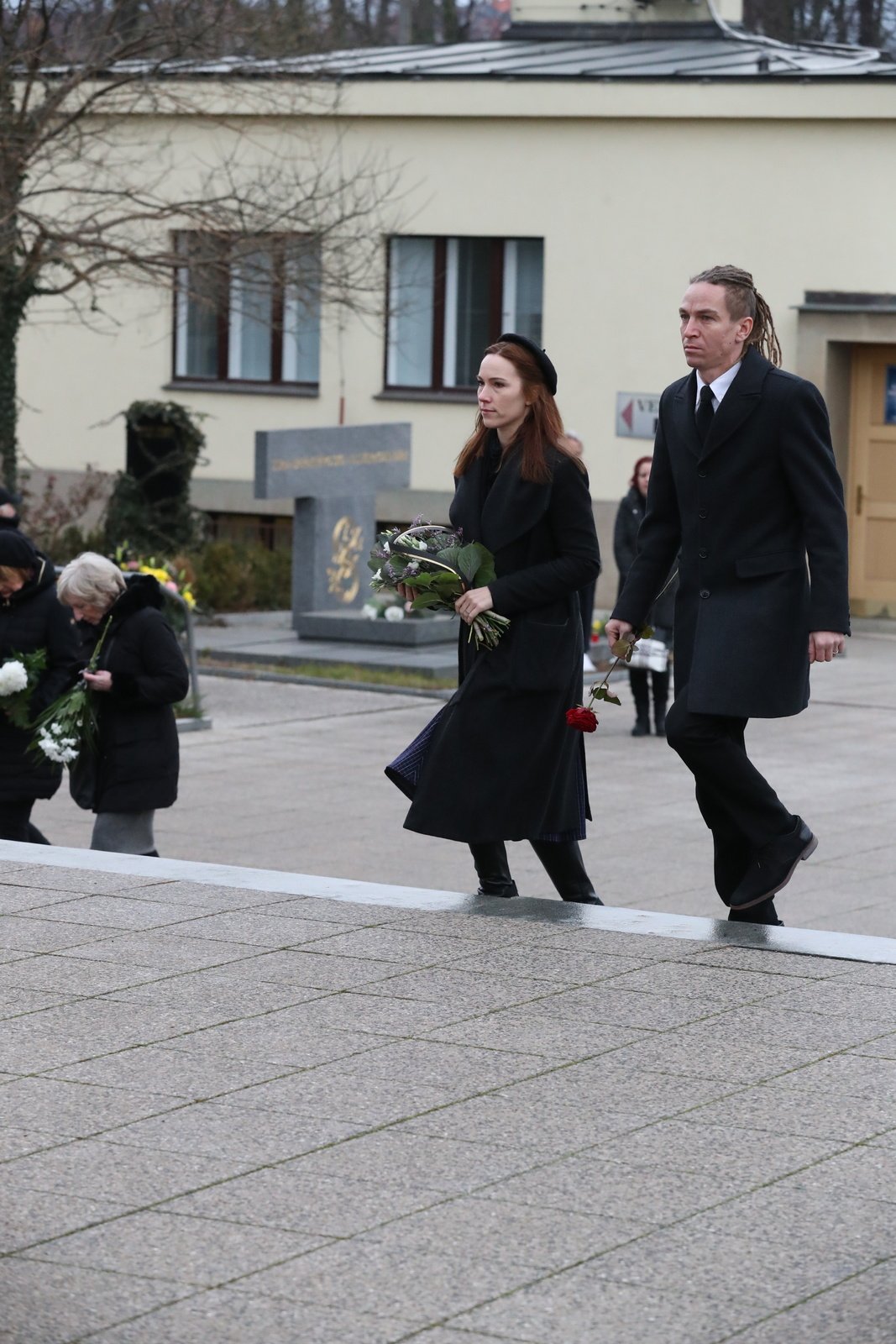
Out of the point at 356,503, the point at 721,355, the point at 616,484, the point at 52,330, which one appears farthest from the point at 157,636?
the point at 52,330

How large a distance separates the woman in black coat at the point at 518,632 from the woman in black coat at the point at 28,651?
2.27 metres

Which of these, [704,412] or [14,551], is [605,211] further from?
[704,412]

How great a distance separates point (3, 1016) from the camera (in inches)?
220

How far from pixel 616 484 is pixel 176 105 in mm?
5871

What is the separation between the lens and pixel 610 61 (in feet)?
77.8

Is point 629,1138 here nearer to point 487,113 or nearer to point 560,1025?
point 560,1025

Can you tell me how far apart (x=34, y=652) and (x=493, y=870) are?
264cm

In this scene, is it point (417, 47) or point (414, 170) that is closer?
point (414, 170)

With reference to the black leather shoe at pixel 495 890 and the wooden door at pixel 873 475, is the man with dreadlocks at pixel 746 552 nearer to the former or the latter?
the black leather shoe at pixel 495 890

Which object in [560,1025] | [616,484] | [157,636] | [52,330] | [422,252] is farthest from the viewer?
[52,330]

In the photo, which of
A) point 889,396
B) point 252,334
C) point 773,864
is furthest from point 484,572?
point 252,334

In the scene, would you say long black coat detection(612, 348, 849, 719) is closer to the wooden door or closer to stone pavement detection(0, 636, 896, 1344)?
stone pavement detection(0, 636, 896, 1344)

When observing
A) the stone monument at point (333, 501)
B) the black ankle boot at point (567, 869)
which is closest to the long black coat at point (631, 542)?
the stone monument at point (333, 501)

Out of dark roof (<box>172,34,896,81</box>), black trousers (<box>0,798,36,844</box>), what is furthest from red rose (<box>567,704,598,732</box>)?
dark roof (<box>172,34,896,81</box>)
